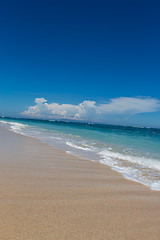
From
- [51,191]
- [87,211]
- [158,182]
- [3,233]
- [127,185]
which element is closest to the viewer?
[3,233]

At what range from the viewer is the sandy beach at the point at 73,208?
2.21 metres

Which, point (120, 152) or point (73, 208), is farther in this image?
point (120, 152)

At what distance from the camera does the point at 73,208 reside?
113 inches

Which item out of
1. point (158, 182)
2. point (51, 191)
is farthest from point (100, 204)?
point (158, 182)

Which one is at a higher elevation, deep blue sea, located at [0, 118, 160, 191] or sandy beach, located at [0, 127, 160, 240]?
sandy beach, located at [0, 127, 160, 240]

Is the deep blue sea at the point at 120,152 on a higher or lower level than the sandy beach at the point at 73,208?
lower

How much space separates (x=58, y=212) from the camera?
2.67m

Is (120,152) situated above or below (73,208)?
below

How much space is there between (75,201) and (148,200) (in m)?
1.84

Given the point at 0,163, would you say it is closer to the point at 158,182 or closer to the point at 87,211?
the point at 87,211

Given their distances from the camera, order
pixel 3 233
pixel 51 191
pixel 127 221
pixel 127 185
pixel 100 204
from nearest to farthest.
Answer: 1. pixel 3 233
2. pixel 127 221
3. pixel 100 204
4. pixel 51 191
5. pixel 127 185

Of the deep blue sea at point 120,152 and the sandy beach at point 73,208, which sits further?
the deep blue sea at point 120,152

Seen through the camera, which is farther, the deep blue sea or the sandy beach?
the deep blue sea

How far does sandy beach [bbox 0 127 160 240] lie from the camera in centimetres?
221
